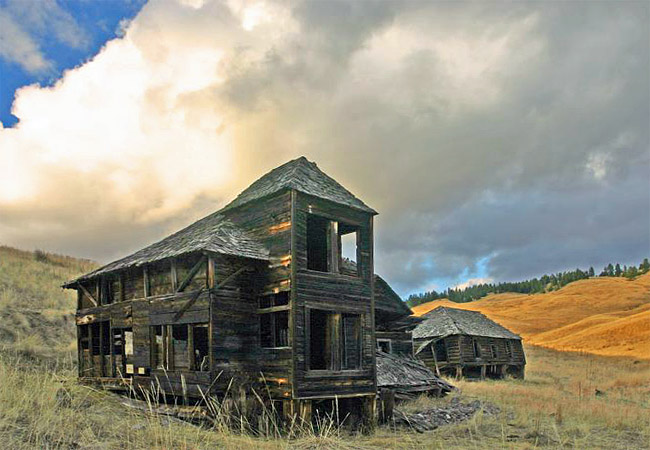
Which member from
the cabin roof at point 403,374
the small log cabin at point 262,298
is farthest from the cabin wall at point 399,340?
the small log cabin at point 262,298

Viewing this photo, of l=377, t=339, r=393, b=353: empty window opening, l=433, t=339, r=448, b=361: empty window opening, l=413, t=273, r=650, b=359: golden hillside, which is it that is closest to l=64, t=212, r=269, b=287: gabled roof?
l=377, t=339, r=393, b=353: empty window opening

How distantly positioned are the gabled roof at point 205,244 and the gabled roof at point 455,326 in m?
23.9

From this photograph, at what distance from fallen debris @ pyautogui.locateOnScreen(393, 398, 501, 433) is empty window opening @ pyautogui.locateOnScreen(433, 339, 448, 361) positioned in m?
18.3

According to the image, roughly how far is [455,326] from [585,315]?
236 ft

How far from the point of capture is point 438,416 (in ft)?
63.0

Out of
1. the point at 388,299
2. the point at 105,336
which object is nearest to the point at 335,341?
the point at 105,336

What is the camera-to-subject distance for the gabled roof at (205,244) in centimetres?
1581

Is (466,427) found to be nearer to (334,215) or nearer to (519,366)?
(334,215)

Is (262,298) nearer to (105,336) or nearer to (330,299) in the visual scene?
(330,299)

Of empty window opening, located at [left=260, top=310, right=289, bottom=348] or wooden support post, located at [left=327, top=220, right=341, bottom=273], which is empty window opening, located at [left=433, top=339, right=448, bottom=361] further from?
wooden support post, located at [left=327, top=220, right=341, bottom=273]

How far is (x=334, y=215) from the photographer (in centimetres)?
1745

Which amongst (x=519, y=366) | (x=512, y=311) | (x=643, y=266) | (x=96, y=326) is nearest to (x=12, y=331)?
(x=96, y=326)

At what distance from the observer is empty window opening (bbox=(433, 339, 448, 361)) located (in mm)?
41444

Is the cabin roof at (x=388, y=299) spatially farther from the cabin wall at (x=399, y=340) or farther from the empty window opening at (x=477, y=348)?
the empty window opening at (x=477, y=348)
